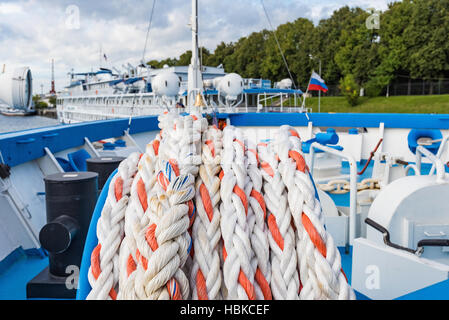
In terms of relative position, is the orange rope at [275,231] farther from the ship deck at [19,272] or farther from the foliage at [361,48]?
the foliage at [361,48]

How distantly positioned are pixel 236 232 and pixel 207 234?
2.5 inches

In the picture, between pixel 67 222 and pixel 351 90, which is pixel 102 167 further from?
pixel 351 90

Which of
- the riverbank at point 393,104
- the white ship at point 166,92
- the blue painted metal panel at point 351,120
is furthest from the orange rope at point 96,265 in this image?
the riverbank at point 393,104

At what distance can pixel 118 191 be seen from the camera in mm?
861

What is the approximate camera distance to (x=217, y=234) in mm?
790

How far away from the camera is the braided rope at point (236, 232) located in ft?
2.40

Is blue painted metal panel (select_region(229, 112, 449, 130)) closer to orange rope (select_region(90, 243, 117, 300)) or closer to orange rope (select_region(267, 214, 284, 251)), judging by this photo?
orange rope (select_region(267, 214, 284, 251))

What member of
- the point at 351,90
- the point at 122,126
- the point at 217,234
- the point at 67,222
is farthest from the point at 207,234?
the point at 351,90

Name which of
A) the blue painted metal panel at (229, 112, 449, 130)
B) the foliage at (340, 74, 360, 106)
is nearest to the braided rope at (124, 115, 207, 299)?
the blue painted metal panel at (229, 112, 449, 130)

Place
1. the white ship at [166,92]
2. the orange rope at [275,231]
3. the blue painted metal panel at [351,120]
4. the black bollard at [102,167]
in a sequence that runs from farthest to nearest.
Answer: the white ship at [166,92] < the blue painted metal panel at [351,120] < the black bollard at [102,167] < the orange rope at [275,231]

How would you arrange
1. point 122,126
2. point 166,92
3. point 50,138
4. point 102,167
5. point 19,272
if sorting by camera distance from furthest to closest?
point 166,92 < point 122,126 < point 50,138 < point 102,167 < point 19,272

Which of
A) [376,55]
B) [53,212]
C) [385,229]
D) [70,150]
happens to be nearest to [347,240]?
[385,229]

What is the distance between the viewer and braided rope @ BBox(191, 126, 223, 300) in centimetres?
74

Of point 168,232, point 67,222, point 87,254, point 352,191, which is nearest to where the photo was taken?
point 168,232
